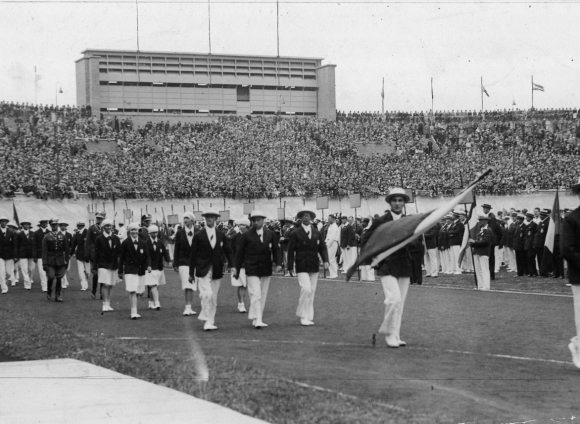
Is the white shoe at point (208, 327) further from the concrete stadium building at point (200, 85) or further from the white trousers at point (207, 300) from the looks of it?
the concrete stadium building at point (200, 85)

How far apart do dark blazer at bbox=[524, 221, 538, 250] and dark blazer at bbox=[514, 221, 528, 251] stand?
12cm

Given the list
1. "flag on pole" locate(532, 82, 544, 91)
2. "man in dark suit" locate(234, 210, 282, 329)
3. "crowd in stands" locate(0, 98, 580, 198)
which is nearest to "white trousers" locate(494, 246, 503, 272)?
"man in dark suit" locate(234, 210, 282, 329)

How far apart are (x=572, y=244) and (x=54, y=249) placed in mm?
14405

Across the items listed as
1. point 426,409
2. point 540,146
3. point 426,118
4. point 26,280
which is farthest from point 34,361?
point 426,118

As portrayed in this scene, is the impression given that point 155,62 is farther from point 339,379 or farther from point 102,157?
point 339,379

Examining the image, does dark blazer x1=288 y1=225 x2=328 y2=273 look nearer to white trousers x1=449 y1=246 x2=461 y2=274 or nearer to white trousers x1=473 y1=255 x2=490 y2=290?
white trousers x1=473 y1=255 x2=490 y2=290

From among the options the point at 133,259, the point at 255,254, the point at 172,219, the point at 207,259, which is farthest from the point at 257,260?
the point at 172,219

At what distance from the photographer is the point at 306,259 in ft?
49.2

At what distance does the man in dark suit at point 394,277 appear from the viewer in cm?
1148

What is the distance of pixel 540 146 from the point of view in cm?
5453

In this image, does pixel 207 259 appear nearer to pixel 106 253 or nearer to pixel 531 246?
pixel 106 253

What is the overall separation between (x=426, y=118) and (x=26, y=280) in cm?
4262

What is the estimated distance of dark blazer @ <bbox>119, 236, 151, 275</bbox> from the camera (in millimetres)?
17003

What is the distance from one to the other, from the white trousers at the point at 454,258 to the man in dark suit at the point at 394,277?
16.4m
